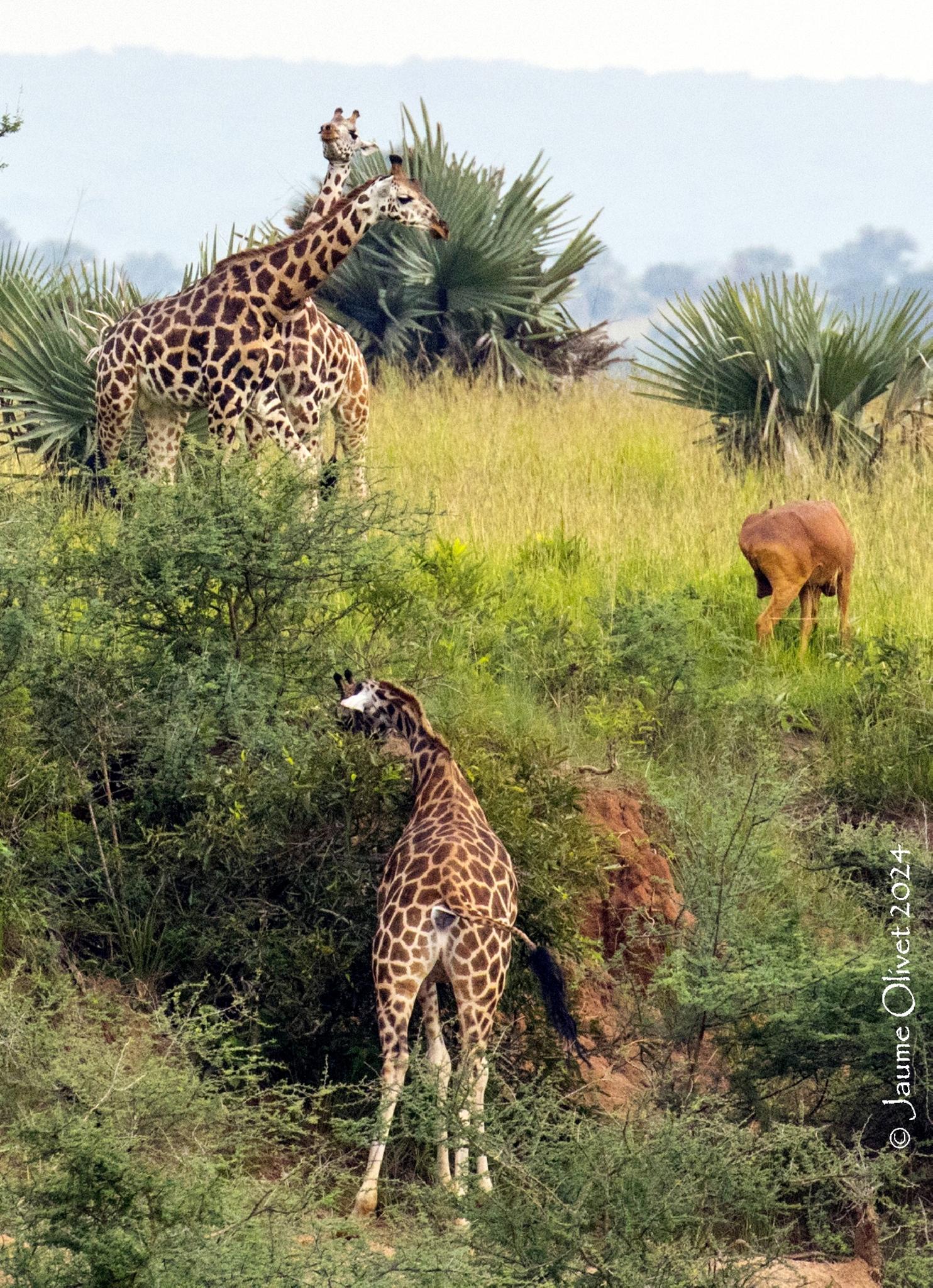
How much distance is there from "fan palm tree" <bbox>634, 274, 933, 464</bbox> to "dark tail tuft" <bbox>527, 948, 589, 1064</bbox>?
315 inches

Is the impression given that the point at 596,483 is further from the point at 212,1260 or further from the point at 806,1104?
the point at 212,1260

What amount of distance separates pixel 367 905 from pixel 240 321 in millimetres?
3481

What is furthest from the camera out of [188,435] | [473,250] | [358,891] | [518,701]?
[473,250]

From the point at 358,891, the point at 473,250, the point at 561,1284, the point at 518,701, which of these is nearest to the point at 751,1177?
the point at 561,1284

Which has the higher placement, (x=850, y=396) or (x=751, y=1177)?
(x=850, y=396)

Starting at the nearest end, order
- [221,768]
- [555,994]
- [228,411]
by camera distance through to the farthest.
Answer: [555,994] < [221,768] < [228,411]

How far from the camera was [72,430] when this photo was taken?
507 inches

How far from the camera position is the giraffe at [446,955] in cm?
587

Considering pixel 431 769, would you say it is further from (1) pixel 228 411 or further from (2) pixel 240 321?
(2) pixel 240 321

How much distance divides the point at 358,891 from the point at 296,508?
168 cm

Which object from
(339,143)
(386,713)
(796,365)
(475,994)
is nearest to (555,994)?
(475,994)

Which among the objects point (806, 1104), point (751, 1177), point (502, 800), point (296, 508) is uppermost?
point (296, 508)

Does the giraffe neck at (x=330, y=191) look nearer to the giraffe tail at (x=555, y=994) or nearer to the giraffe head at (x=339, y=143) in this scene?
the giraffe head at (x=339, y=143)

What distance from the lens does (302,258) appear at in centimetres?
927
